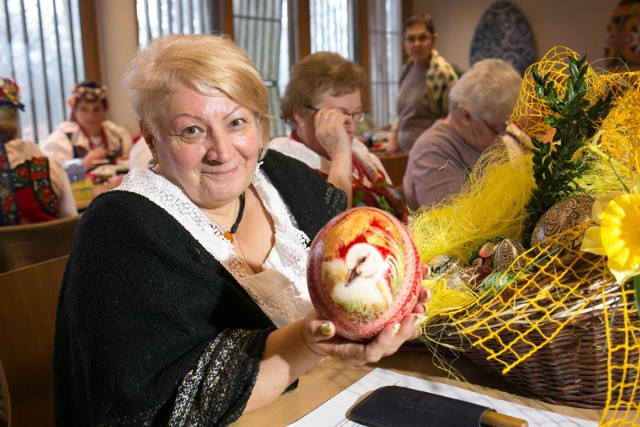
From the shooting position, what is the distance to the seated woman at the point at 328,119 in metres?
2.55

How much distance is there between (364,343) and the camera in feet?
3.55

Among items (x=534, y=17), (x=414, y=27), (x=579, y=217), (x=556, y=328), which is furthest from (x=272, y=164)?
(x=534, y=17)

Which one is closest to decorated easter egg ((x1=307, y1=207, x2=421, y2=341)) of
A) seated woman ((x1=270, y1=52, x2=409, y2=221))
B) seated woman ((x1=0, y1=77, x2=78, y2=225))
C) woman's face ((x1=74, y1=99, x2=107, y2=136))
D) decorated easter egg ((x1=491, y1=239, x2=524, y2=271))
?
decorated easter egg ((x1=491, y1=239, x2=524, y2=271))

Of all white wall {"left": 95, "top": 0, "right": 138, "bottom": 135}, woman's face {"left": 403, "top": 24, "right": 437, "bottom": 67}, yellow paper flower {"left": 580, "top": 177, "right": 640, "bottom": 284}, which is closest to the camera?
yellow paper flower {"left": 580, "top": 177, "right": 640, "bottom": 284}

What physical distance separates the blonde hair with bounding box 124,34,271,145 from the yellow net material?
0.61 meters

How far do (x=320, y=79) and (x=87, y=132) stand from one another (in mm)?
4204

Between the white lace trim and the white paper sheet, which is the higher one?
the white lace trim

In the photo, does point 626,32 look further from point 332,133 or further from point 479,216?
point 479,216

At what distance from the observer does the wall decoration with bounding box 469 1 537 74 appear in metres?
9.83

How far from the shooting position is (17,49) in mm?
6387

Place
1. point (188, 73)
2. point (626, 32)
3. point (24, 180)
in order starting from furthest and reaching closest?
point (626, 32)
point (24, 180)
point (188, 73)

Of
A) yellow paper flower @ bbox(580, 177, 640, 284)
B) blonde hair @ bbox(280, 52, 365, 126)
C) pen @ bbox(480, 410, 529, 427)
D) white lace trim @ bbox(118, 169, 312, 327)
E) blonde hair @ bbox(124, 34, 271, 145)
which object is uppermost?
blonde hair @ bbox(124, 34, 271, 145)

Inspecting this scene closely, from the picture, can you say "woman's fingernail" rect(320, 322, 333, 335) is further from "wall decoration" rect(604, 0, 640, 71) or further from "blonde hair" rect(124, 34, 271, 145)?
"wall decoration" rect(604, 0, 640, 71)

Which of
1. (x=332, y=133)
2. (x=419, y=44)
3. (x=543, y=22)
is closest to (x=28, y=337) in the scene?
(x=332, y=133)
